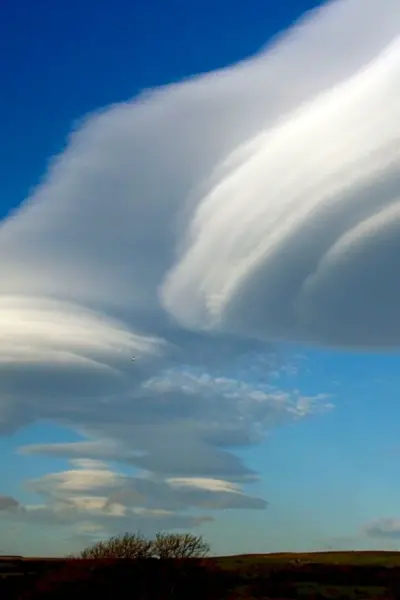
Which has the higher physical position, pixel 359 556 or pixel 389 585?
pixel 359 556

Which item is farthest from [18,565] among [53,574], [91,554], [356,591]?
[356,591]

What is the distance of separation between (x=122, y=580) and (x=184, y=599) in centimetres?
730

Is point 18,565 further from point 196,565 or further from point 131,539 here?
point 196,565

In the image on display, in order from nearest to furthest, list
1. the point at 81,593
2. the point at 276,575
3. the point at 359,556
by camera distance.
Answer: the point at 81,593 → the point at 276,575 → the point at 359,556

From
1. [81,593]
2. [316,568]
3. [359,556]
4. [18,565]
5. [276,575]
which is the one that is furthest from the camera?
[359,556]

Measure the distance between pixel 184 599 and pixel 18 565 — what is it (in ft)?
72.1

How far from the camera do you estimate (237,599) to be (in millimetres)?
83562

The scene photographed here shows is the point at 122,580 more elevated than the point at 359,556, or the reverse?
the point at 359,556

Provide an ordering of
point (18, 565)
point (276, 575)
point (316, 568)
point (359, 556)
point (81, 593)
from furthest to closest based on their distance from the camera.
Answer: point (359, 556), point (316, 568), point (276, 575), point (18, 565), point (81, 593)

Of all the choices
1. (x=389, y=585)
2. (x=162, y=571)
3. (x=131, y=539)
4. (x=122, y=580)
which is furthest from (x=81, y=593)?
(x=389, y=585)

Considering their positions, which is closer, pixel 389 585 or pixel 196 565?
pixel 196 565

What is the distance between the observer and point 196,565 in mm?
93250

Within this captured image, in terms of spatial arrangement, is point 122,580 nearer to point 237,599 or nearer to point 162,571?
point 162,571

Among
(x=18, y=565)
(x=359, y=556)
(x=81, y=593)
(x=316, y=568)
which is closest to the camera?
(x=81, y=593)
